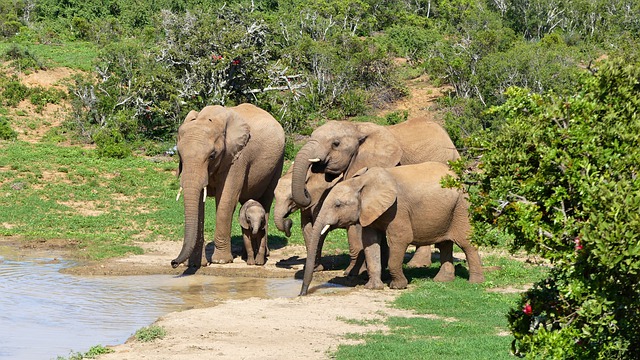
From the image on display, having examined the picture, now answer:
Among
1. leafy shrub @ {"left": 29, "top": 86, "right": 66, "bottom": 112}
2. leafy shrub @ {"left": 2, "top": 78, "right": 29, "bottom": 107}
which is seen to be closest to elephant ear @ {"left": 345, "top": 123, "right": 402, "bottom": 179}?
leafy shrub @ {"left": 29, "top": 86, "right": 66, "bottom": 112}

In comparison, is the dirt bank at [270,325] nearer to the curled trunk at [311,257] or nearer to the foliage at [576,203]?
the curled trunk at [311,257]

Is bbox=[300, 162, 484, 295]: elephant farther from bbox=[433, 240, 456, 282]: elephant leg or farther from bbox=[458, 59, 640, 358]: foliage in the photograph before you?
bbox=[458, 59, 640, 358]: foliage

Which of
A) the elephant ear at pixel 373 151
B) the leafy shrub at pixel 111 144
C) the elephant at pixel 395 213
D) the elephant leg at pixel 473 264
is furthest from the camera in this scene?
the leafy shrub at pixel 111 144

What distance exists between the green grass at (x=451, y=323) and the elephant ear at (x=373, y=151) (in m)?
1.67

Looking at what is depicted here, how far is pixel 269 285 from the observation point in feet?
48.0

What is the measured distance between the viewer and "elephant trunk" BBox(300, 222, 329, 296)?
13305 millimetres

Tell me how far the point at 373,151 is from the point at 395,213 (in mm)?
1717

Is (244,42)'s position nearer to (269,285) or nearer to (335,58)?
(335,58)

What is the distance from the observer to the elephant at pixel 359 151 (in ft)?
47.8

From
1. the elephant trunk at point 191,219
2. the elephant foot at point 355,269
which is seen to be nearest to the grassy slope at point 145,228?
the elephant foot at point 355,269

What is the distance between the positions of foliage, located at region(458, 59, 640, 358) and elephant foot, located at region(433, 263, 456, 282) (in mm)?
6747

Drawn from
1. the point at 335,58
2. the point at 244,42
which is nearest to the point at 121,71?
the point at 244,42

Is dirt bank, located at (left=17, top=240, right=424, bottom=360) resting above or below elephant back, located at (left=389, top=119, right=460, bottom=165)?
below

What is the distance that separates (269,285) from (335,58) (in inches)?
649
